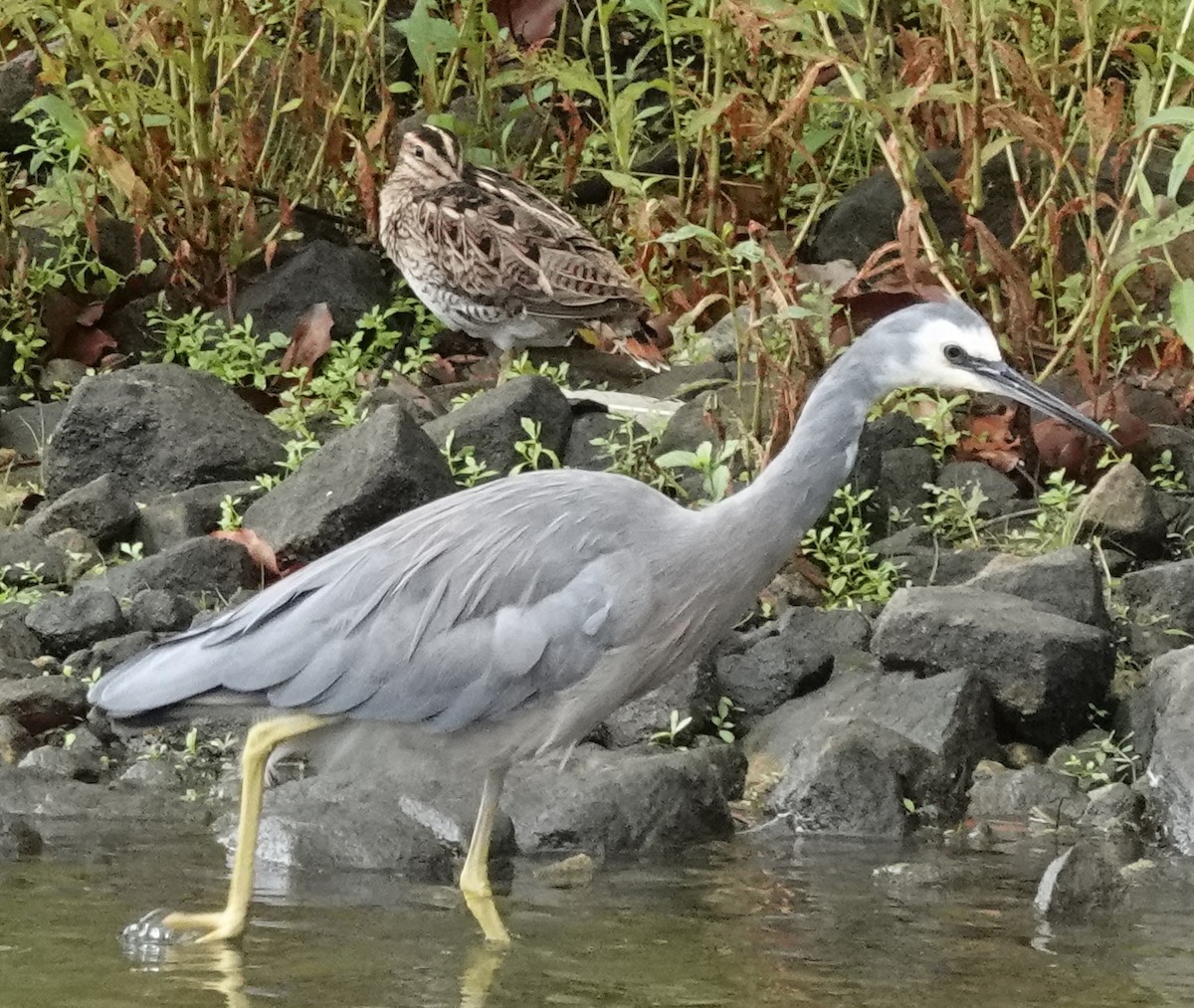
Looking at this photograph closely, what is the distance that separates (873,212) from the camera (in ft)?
29.2

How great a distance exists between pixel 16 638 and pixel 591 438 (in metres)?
2.11

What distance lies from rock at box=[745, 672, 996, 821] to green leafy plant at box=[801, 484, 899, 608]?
0.60 meters

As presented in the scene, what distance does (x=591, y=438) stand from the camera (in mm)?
7469

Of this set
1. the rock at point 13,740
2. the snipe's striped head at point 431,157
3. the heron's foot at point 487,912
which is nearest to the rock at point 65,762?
the rock at point 13,740

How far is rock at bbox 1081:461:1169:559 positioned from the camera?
681cm

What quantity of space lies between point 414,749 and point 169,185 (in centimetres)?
452

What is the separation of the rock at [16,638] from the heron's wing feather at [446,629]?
174 centimetres

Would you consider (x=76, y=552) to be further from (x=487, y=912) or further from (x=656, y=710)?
(x=487, y=912)

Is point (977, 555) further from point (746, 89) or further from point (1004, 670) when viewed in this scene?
point (746, 89)

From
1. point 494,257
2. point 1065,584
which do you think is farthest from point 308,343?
point 1065,584

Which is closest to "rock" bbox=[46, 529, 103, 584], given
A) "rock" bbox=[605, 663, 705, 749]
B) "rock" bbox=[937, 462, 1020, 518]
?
"rock" bbox=[605, 663, 705, 749]

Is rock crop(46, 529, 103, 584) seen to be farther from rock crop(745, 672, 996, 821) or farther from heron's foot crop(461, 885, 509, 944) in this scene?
heron's foot crop(461, 885, 509, 944)

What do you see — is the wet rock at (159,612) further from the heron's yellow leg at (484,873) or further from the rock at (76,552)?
the heron's yellow leg at (484,873)

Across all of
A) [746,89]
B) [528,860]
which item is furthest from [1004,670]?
[746,89]
